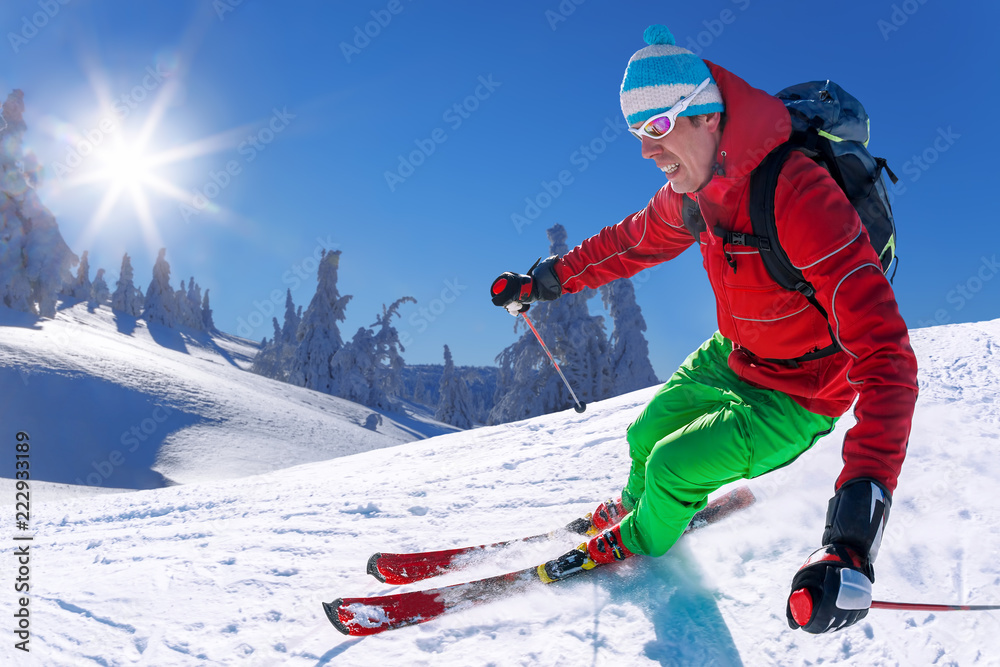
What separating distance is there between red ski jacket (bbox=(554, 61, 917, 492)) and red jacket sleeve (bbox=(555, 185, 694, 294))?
2 centimetres

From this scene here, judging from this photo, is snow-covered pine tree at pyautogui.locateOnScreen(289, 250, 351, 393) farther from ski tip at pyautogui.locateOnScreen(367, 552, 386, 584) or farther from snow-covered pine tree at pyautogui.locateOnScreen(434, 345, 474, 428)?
ski tip at pyautogui.locateOnScreen(367, 552, 386, 584)

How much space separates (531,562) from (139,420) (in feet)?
43.0

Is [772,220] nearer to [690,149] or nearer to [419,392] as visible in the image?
[690,149]

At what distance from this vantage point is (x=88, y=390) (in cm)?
1291

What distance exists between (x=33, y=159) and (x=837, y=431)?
29.3m

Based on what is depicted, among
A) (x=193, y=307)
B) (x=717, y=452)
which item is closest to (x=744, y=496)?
(x=717, y=452)

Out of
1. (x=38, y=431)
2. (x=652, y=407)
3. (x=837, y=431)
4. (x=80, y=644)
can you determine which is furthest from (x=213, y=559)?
(x=38, y=431)

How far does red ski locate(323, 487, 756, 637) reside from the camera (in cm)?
216

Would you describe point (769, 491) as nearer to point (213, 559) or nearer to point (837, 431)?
point (837, 431)

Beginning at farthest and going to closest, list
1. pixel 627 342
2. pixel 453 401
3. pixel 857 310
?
pixel 453 401
pixel 627 342
pixel 857 310

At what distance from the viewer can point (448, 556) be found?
9.06 ft

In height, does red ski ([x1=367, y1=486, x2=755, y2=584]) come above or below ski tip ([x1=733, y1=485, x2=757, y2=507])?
below

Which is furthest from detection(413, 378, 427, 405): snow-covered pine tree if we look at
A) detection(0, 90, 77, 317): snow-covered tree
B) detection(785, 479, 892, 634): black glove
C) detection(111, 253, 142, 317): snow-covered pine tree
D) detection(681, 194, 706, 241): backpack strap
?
detection(785, 479, 892, 634): black glove

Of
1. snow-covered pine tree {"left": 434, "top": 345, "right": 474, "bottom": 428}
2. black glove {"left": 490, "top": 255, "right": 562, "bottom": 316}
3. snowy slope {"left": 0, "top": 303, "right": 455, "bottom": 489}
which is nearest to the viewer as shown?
black glove {"left": 490, "top": 255, "right": 562, "bottom": 316}
